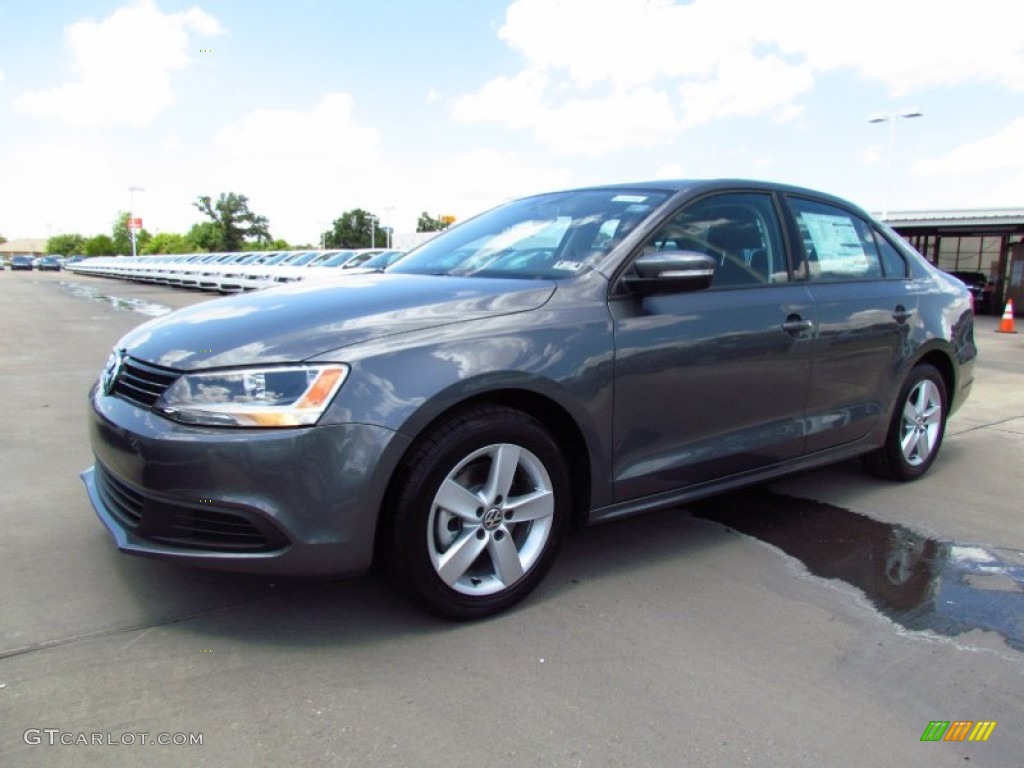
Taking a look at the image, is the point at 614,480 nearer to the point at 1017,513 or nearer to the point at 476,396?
the point at 476,396

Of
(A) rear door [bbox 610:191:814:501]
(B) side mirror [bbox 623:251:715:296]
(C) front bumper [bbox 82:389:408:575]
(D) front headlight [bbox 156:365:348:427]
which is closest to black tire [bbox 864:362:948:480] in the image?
(A) rear door [bbox 610:191:814:501]

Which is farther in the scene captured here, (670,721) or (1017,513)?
(1017,513)

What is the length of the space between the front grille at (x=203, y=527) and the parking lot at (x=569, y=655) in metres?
0.31

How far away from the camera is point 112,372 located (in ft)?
9.63

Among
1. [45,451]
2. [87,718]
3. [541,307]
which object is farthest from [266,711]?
[45,451]

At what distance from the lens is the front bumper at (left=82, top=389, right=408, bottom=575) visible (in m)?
2.36

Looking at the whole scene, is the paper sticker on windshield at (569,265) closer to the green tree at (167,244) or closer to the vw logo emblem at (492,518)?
the vw logo emblem at (492,518)

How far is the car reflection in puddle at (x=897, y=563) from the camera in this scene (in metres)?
2.97

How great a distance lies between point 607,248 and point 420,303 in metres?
0.89

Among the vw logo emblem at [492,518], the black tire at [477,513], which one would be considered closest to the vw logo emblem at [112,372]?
the black tire at [477,513]

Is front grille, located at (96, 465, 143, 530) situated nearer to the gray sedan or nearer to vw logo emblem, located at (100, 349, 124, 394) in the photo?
the gray sedan

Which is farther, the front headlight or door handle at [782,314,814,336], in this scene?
door handle at [782,314,814,336]

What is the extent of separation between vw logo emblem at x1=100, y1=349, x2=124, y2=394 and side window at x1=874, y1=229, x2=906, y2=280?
3924 mm

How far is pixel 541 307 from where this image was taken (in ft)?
9.43
